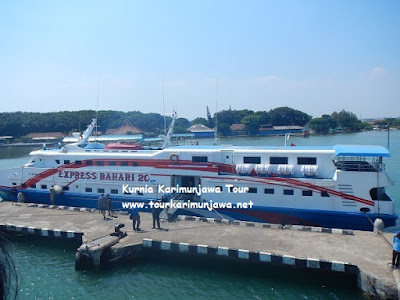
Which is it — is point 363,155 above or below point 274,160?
above

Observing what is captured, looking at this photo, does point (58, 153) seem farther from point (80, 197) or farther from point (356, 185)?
point (356, 185)

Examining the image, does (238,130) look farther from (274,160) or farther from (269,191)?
(269,191)

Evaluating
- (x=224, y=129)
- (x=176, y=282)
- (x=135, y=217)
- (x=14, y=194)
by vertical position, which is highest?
(x=224, y=129)

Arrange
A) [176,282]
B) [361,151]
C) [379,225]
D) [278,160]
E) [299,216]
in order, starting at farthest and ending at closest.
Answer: [278,160], [299,216], [361,151], [379,225], [176,282]

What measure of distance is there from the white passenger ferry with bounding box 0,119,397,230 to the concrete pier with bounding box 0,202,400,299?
71.4 inches

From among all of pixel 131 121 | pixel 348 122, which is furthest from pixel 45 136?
pixel 348 122

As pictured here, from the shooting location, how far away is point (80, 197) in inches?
738

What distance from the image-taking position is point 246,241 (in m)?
12.4

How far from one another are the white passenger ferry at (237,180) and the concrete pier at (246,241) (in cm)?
181

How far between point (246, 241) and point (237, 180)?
4059 mm

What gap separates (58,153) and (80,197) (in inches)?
118

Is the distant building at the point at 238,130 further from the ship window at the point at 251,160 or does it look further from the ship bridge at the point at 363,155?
the ship bridge at the point at 363,155

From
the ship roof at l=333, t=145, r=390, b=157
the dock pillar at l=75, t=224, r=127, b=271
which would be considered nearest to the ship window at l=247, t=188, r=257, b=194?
the ship roof at l=333, t=145, r=390, b=157

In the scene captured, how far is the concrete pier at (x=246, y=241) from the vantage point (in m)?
10.3
